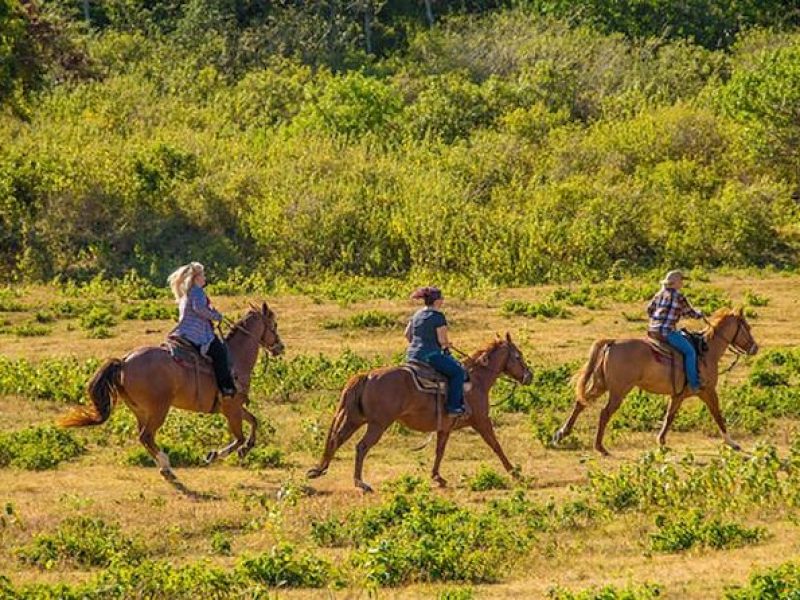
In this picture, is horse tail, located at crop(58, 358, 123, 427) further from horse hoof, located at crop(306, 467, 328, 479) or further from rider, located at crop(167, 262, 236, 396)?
horse hoof, located at crop(306, 467, 328, 479)

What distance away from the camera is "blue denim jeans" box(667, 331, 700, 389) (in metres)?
23.3

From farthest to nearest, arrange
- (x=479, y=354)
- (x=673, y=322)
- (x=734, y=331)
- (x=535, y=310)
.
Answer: (x=535, y=310)
(x=734, y=331)
(x=673, y=322)
(x=479, y=354)

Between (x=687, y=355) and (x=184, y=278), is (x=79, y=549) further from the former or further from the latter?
(x=687, y=355)

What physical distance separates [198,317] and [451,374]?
10.9ft

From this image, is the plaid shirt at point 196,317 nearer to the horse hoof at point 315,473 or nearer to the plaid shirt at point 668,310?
the horse hoof at point 315,473

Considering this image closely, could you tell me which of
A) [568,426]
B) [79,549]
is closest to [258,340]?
[568,426]

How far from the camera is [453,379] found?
20.4m

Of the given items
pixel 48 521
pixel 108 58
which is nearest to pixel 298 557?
pixel 48 521

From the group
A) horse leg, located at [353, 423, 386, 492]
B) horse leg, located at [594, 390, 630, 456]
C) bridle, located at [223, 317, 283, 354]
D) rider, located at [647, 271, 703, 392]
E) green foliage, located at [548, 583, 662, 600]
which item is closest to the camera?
green foliage, located at [548, 583, 662, 600]

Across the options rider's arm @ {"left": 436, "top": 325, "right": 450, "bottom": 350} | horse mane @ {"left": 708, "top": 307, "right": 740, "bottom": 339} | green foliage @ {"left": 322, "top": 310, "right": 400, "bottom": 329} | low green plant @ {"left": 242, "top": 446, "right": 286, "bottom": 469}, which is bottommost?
green foliage @ {"left": 322, "top": 310, "right": 400, "bottom": 329}

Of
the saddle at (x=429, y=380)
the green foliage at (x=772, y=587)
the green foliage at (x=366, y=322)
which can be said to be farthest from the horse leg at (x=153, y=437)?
the green foliage at (x=366, y=322)

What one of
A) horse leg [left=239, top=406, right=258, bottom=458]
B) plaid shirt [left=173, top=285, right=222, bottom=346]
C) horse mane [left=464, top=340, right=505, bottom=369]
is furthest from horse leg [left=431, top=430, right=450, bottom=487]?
plaid shirt [left=173, top=285, right=222, bottom=346]

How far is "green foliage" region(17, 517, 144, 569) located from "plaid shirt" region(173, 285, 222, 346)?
457 cm

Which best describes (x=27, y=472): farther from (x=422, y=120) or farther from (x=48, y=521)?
(x=422, y=120)
